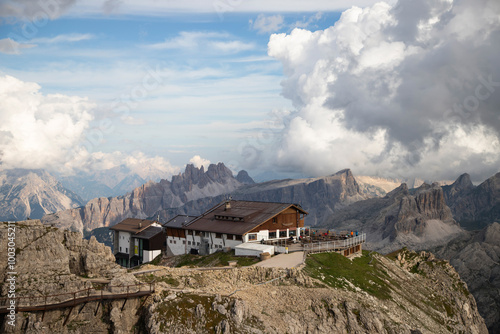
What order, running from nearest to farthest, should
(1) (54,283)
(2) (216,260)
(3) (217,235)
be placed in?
1. (1) (54,283)
2. (2) (216,260)
3. (3) (217,235)

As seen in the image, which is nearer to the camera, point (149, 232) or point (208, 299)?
point (208, 299)

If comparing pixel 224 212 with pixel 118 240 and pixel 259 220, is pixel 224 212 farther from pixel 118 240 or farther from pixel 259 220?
pixel 118 240

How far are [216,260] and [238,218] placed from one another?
16785 millimetres

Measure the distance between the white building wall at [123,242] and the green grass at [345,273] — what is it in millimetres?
61814

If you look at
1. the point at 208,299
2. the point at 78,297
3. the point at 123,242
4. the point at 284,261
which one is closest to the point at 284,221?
the point at 284,261

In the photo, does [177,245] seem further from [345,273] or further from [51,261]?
[51,261]

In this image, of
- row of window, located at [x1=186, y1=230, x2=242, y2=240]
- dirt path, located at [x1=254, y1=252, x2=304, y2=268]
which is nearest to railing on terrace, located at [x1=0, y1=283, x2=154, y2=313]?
dirt path, located at [x1=254, y1=252, x2=304, y2=268]

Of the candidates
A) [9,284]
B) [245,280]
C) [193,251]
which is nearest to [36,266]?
[9,284]

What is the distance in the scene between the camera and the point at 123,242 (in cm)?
12175

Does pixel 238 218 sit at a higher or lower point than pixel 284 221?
higher

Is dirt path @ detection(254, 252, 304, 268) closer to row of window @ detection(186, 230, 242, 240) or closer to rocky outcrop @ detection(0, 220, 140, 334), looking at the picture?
row of window @ detection(186, 230, 242, 240)

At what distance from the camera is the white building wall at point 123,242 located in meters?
119

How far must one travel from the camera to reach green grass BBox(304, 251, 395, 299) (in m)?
65.7

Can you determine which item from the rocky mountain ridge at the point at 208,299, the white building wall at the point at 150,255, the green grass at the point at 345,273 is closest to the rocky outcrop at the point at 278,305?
the rocky mountain ridge at the point at 208,299
